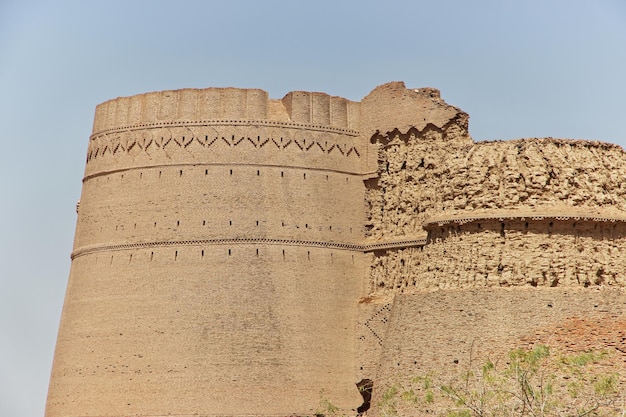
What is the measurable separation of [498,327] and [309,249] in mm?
5497

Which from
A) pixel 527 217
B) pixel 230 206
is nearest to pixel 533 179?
pixel 527 217

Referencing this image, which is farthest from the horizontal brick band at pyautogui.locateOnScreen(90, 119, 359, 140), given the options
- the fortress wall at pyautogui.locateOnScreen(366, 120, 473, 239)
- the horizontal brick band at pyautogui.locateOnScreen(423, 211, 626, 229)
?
the horizontal brick band at pyautogui.locateOnScreen(423, 211, 626, 229)

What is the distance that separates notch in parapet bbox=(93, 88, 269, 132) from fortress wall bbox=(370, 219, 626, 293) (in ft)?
18.9

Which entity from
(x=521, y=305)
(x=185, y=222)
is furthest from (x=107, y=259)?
(x=521, y=305)

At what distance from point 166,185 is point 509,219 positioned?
7.89 metres

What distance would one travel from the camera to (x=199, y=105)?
3067cm

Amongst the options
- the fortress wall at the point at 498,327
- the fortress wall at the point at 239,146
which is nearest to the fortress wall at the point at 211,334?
the fortress wall at the point at 239,146

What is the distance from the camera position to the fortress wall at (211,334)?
1121 inches

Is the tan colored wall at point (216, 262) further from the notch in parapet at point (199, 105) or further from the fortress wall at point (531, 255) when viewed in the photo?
the fortress wall at point (531, 255)

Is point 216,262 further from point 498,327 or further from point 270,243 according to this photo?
point 498,327

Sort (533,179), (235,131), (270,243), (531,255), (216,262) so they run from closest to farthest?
(531,255) → (533,179) → (216,262) → (270,243) → (235,131)

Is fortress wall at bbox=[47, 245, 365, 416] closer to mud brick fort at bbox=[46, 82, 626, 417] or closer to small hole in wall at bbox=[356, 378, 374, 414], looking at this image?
mud brick fort at bbox=[46, 82, 626, 417]

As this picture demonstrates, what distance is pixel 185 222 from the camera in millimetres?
29734

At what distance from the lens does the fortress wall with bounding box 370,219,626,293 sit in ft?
87.0
